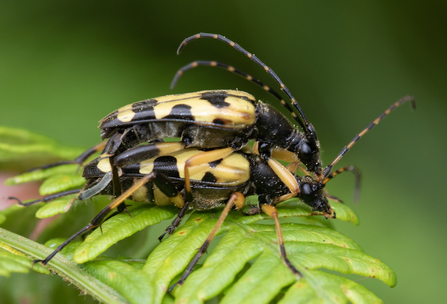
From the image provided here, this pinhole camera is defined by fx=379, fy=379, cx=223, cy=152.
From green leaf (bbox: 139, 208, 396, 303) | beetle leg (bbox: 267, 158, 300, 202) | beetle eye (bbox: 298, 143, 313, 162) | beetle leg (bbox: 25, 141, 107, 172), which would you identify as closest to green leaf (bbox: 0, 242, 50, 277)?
green leaf (bbox: 139, 208, 396, 303)

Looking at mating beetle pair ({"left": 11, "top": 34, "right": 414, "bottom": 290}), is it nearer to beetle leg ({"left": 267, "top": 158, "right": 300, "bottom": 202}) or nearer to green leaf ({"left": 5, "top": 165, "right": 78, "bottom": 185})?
beetle leg ({"left": 267, "top": 158, "right": 300, "bottom": 202})

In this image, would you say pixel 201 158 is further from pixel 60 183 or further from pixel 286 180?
pixel 60 183

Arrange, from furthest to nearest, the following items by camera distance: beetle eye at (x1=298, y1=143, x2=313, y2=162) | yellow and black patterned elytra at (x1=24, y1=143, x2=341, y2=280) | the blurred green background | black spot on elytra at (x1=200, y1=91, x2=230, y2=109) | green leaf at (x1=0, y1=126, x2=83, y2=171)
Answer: the blurred green background, green leaf at (x1=0, y1=126, x2=83, y2=171), beetle eye at (x1=298, y1=143, x2=313, y2=162), black spot on elytra at (x1=200, y1=91, x2=230, y2=109), yellow and black patterned elytra at (x1=24, y1=143, x2=341, y2=280)

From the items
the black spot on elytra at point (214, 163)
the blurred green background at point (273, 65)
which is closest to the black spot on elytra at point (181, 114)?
the black spot on elytra at point (214, 163)

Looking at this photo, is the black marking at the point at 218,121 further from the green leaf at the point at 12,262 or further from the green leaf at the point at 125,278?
the green leaf at the point at 12,262

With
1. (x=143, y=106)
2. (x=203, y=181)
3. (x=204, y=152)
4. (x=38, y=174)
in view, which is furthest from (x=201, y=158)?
(x=38, y=174)

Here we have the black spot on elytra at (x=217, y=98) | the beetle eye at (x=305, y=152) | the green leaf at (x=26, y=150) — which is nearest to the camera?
the black spot on elytra at (x=217, y=98)
